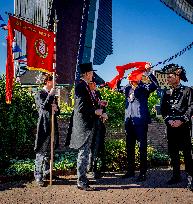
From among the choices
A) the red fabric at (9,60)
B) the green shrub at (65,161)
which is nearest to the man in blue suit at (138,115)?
the green shrub at (65,161)

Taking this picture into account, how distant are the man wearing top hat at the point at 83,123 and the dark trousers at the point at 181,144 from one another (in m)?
1.39

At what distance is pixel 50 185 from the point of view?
237 inches

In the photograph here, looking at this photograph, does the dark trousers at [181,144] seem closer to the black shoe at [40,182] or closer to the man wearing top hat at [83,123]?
Answer: the man wearing top hat at [83,123]

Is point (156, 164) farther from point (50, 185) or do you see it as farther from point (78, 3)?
point (78, 3)

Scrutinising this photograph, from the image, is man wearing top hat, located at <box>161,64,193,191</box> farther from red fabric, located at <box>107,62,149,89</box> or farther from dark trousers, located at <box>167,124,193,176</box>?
red fabric, located at <box>107,62,149,89</box>

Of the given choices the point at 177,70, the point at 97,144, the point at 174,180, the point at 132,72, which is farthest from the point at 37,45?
the point at 174,180

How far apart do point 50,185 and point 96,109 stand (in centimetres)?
158

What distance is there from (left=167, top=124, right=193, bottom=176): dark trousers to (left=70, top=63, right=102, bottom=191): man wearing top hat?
1395 mm

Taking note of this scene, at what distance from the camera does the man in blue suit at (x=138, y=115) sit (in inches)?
256

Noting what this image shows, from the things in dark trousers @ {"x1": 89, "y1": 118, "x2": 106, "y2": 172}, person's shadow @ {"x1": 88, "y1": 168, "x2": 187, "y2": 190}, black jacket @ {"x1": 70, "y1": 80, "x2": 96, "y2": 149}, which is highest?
black jacket @ {"x1": 70, "y1": 80, "x2": 96, "y2": 149}

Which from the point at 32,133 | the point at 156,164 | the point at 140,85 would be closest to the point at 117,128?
the point at 156,164

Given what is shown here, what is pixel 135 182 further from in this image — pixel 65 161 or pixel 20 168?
pixel 20 168

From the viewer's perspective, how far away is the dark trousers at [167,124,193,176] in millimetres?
5820

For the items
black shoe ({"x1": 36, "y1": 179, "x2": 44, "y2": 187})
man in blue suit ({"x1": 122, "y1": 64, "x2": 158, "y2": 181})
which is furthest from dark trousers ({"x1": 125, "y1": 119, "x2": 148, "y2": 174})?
black shoe ({"x1": 36, "y1": 179, "x2": 44, "y2": 187})
